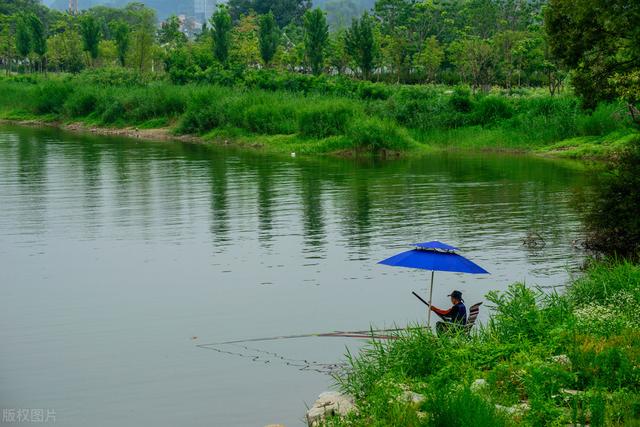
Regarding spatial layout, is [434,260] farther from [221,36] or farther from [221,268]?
[221,36]

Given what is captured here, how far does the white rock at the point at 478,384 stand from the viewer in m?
11.8

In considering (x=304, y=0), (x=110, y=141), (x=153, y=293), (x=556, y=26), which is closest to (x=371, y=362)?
(x=153, y=293)

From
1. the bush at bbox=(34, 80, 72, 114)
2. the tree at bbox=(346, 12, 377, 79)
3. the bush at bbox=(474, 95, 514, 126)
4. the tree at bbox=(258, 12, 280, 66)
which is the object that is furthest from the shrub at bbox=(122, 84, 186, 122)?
the bush at bbox=(474, 95, 514, 126)

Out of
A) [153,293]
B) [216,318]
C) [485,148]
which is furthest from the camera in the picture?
[485,148]

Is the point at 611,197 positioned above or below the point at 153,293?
above

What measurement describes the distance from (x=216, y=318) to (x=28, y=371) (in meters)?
4.00

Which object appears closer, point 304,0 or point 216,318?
point 216,318

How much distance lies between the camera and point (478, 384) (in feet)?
39.5

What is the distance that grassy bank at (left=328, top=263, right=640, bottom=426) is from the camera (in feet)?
34.4

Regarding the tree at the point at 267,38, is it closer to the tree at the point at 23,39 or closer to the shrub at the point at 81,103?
the shrub at the point at 81,103

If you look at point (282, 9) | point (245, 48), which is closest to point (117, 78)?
point (245, 48)

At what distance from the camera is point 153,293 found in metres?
20.5

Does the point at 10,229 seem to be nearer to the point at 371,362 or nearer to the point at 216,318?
the point at 216,318

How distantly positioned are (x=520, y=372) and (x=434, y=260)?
3388 millimetres
